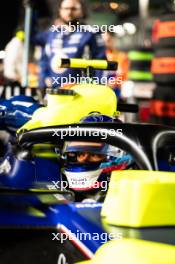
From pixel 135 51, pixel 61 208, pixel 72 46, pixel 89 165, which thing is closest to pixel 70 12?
pixel 72 46

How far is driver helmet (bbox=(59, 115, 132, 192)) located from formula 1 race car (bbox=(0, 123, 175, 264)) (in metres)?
0.04

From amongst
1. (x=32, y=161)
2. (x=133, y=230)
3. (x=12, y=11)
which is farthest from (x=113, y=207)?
(x=12, y=11)

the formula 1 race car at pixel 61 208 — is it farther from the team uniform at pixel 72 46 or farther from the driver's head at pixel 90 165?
the team uniform at pixel 72 46

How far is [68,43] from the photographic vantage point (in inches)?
78.9

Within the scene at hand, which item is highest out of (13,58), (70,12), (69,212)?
(70,12)

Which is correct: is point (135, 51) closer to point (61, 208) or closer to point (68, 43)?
point (68, 43)

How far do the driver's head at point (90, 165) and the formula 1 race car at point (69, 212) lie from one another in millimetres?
35

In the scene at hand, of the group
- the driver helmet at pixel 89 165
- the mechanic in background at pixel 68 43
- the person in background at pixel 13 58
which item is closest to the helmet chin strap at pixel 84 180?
the driver helmet at pixel 89 165

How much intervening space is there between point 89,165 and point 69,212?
18 centimetres

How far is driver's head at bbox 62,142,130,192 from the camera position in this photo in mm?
1113

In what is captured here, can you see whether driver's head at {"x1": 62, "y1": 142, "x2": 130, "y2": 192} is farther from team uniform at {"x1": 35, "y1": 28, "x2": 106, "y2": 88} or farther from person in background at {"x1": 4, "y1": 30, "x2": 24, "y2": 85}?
person in background at {"x1": 4, "y1": 30, "x2": 24, "y2": 85}

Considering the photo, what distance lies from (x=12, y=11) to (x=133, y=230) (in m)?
3.10

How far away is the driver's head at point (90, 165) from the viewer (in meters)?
1.11

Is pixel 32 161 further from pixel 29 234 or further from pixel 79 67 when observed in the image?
pixel 79 67
